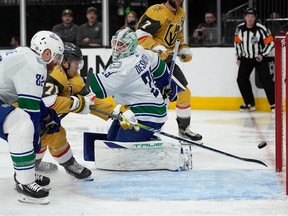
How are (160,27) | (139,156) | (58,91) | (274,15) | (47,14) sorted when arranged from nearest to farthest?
(58,91), (139,156), (160,27), (274,15), (47,14)

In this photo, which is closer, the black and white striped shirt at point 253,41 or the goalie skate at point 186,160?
the goalie skate at point 186,160

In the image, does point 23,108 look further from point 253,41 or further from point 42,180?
point 253,41

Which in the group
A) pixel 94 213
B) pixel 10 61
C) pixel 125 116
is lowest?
pixel 94 213

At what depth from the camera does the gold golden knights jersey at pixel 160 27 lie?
20.3ft

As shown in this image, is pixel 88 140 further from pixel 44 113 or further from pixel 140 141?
pixel 44 113

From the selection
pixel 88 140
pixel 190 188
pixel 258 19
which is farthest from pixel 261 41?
pixel 190 188

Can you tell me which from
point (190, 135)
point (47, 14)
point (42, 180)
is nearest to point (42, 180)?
point (42, 180)

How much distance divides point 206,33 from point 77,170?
4672mm

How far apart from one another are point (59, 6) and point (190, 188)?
5.71m

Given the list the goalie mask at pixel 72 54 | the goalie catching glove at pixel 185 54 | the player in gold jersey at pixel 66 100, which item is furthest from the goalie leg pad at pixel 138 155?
the goalie catching glove at pixel 185 54

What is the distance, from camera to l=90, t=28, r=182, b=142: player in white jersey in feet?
15.6

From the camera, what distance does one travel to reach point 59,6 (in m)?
9.63

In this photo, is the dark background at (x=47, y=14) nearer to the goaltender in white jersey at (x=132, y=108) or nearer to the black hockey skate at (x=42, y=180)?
the goaltender in white jersey at (x=132, y=108)

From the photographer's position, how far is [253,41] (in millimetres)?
8648
